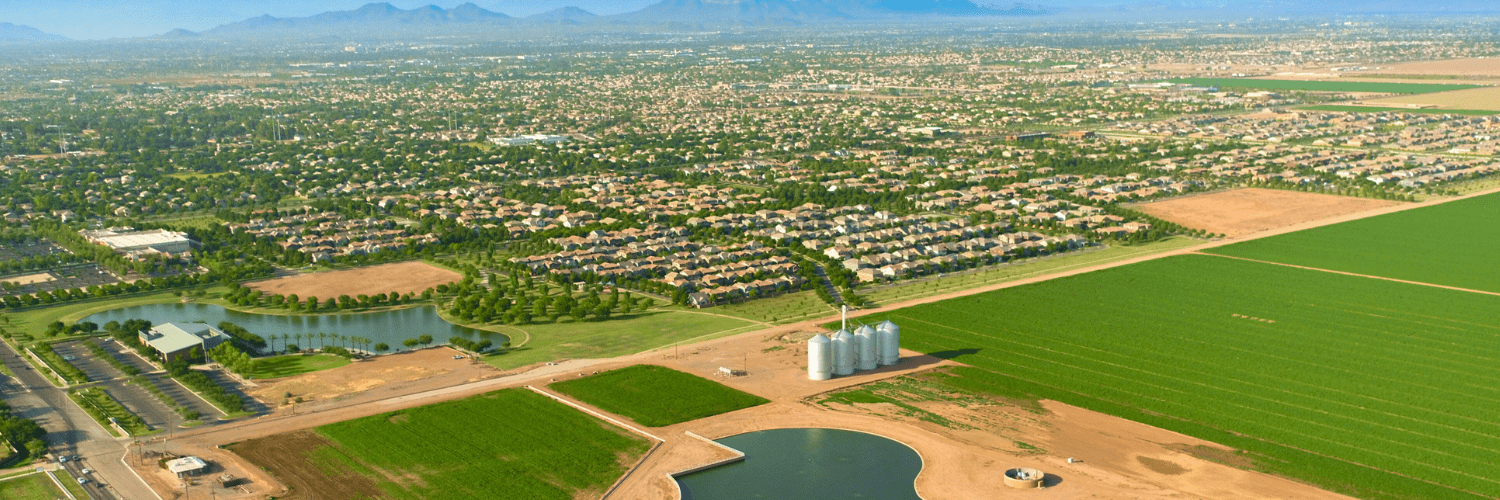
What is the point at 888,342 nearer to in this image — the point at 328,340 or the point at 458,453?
the point at 458,453

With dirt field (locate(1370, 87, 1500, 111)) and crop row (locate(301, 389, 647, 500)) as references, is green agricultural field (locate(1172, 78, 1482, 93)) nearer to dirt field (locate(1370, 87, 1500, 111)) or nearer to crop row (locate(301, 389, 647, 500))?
dirt field (locate(1370, 87, 1500, 111))

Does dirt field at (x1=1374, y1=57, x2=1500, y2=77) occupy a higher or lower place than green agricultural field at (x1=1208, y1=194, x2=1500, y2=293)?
lower

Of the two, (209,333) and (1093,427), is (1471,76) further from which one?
(209,333)

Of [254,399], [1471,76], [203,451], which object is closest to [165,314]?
[254,399]

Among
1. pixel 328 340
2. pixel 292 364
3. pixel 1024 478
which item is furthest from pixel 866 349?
pixel 328 340

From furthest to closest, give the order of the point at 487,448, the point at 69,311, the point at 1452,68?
the point at 1452,68 → the point at 69,311 → the point at 487,448

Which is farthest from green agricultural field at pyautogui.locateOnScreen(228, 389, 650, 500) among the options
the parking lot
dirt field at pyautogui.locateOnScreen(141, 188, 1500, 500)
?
the parking lot

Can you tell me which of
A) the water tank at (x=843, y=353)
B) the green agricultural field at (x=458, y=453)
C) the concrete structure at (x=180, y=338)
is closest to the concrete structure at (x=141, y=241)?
the concrete structure at (x=180, y=338)
